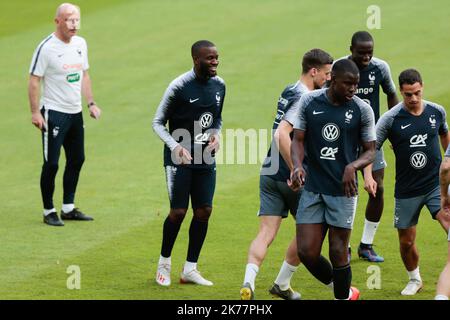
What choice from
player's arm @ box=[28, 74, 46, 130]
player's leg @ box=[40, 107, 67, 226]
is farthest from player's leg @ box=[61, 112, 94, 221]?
player's arm @ box=[28, 74, 46, 130]

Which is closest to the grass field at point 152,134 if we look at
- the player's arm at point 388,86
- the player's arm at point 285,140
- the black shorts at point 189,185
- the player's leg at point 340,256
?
the black shorts at point 189,185

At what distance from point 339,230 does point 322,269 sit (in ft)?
1.82

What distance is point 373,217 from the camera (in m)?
12.0

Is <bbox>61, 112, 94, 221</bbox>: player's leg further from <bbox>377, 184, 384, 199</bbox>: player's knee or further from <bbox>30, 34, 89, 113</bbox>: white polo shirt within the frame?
<bbox>377, 184, 384, 199</bbox>: player's knee

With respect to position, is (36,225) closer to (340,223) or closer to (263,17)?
(340,223)

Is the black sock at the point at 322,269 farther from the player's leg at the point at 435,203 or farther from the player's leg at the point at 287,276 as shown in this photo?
the player's leg at the point at 435,203

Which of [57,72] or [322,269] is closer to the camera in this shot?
[322,269]

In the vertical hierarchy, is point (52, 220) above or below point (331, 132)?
below

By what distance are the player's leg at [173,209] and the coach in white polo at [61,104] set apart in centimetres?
268

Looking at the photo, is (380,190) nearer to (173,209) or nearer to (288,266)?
(288,266)

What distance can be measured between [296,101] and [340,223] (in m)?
1.23

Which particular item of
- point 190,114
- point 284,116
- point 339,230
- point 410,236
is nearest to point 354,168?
point 339,230

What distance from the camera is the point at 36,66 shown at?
13375mm

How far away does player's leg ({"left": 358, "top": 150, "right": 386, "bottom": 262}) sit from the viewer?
11.9m
